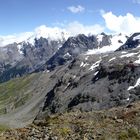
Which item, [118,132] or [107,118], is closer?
[118,132]

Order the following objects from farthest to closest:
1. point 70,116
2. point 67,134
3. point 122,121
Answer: point 70,116
point 122,121
point 67,134

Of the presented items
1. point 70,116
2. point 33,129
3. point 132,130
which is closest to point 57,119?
point 70,116

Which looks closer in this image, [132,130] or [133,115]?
[132,130]

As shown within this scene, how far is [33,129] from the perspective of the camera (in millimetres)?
32094

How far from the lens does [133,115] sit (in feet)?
123

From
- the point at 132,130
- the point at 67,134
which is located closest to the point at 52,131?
the point at 67,134

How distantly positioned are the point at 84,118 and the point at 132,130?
27.4 feet

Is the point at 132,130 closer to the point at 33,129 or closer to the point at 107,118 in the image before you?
the point at 107,118

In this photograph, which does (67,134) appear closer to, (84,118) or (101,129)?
(101,129)

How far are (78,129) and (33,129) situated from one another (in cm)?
372

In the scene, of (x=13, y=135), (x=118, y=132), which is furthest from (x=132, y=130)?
(x=13, y=135)

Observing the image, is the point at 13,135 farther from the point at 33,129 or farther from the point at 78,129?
the point at 78,129

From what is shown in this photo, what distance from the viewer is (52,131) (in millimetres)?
31938

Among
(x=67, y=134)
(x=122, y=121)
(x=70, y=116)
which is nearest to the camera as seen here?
(x=67, y=134)
